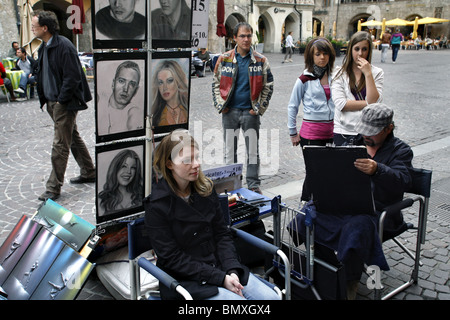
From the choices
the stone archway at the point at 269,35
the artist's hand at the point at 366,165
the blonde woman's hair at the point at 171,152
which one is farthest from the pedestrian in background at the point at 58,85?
the stone archway at the point at 269,35

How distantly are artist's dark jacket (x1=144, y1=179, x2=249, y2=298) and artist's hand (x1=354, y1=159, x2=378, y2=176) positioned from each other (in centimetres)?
89

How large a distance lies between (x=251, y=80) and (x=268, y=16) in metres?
31.0

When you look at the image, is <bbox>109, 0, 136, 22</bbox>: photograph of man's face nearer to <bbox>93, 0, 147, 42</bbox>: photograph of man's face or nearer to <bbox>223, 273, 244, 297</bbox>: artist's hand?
<bbox>93, 0, 147, 42</bbox>: photograph of man's face

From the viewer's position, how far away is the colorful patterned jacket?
4738 millimetres

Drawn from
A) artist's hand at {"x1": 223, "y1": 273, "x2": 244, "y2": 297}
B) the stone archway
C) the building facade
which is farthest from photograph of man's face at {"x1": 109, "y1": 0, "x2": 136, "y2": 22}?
the stone archway

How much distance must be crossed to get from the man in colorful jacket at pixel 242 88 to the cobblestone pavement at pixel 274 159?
858mm

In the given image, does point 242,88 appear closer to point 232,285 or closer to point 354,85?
point 354,85

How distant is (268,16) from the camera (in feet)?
111

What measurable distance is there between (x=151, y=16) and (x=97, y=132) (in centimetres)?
90

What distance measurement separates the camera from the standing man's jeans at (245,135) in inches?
191

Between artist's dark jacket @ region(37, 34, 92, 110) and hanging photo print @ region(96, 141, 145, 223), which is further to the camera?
artist's dark jacket @ region(37, 34, 92, 110)
